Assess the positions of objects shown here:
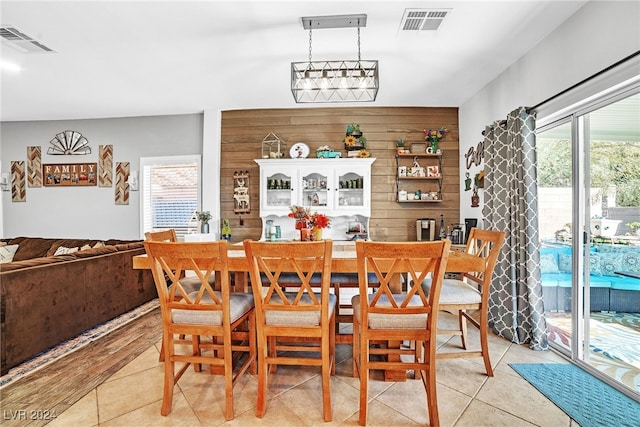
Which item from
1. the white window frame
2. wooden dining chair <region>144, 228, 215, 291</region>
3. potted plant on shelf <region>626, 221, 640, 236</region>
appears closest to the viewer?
potted plant on shelf <region>626, 221, 640, 236</region>

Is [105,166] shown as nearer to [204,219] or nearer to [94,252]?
[204,219]

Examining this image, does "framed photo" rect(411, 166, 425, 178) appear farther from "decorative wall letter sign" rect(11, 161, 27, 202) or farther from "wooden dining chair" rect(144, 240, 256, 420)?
Answer: "decorative wall letter sign" rect(11, 161, 27, 202)

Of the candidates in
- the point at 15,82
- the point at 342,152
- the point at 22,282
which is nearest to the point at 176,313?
the point at 22,282

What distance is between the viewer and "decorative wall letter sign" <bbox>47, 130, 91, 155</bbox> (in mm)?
5082

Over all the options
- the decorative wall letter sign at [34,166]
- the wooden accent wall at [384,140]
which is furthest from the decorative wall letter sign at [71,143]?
the wooden accent wall at [384,140]

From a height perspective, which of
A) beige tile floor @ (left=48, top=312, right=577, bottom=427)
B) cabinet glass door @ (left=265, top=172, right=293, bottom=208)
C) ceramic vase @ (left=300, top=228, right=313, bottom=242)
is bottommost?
beige tile floor @ (left=48, top=312, right=577, bottom=427)

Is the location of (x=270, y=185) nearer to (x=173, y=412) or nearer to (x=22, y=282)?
(x=22, y=282)

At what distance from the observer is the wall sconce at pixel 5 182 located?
5.18 metres

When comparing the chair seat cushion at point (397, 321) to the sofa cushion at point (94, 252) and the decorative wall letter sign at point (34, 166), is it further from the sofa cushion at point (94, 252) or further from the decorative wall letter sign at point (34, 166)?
the decorative wall letter sign at point (34, 166)

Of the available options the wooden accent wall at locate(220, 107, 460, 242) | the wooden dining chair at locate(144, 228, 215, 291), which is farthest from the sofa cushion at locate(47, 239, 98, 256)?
the wooden dining chair at locate(144, 228, 215, 291)

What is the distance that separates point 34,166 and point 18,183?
39 cm

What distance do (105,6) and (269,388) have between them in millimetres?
2918

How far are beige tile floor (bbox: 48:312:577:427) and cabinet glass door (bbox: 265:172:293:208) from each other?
2509 mm

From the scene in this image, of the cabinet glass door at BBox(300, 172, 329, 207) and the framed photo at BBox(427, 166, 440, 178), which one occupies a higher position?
the framed photo at BBox(427, 166, 440, 178)
